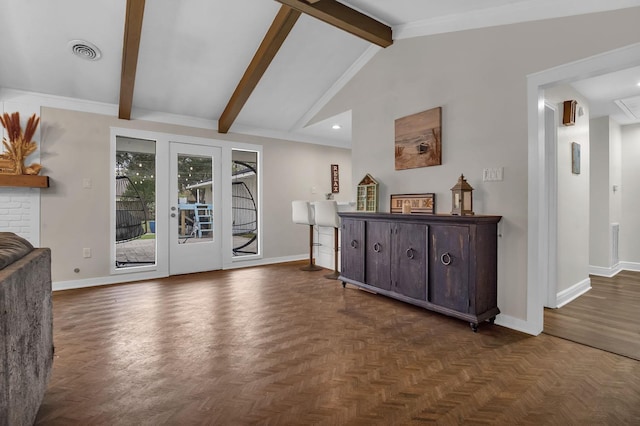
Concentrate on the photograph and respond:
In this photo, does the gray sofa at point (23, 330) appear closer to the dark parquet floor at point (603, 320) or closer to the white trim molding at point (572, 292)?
the dark parquet floor at point (603, 320)

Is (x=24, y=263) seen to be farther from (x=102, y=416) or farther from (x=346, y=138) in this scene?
(x=346, y=138)

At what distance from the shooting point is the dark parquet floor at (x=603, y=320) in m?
2.46

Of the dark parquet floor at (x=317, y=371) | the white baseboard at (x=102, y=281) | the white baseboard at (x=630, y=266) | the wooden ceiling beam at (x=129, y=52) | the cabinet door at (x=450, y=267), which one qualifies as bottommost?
the dark parquet floor at (x=317, y=371)

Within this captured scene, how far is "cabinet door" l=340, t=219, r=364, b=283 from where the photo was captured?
382cm

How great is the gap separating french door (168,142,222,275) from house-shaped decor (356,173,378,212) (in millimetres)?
2493

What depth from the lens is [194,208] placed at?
16.9ft

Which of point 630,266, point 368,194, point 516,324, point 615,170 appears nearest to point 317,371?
point 516,324

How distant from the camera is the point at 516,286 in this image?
110 inches

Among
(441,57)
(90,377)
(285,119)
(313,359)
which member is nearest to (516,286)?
(313,359)

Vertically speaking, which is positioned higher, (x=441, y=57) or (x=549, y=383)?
(x=441, y=57)

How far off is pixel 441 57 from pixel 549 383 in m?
3.02

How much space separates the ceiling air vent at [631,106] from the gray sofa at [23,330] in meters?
5.88

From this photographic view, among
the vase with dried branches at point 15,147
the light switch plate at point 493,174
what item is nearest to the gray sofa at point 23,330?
the vase with dried branches at point 15,147

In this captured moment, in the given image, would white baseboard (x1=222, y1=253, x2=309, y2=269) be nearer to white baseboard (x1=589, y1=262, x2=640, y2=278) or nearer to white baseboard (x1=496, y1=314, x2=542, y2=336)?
white baseboard (x1=496, y1=314, x2=542, y2=336)
